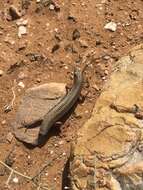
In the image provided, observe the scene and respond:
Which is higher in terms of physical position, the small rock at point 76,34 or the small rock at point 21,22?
the small rock at point 21,22

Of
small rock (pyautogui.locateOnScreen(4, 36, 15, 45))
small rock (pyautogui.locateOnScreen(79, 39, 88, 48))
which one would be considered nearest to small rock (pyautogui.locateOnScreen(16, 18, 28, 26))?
small rock (pyautogui.locateOnScreen(4, 36, 15, 45))

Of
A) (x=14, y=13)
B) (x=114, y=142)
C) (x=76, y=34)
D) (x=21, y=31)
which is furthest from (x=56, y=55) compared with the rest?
(x=114, y=142)

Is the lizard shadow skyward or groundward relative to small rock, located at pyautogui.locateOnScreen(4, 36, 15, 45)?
groundward

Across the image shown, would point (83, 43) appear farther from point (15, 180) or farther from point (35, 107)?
point (15, 180)

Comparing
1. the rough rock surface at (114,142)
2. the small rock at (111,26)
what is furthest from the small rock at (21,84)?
the rough rock surface at (114,142)

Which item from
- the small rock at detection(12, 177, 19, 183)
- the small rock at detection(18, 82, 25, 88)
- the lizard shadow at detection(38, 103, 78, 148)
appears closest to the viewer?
the small rock at detection(12, 177, 19, 183)

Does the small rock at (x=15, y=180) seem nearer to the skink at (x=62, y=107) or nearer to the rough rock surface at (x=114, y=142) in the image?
the skink at (x=62, y=107)

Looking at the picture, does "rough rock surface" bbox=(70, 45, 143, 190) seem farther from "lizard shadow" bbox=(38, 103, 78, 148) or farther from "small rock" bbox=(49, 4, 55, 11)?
"small rock" bbox=(49, 4, 55, 11)
